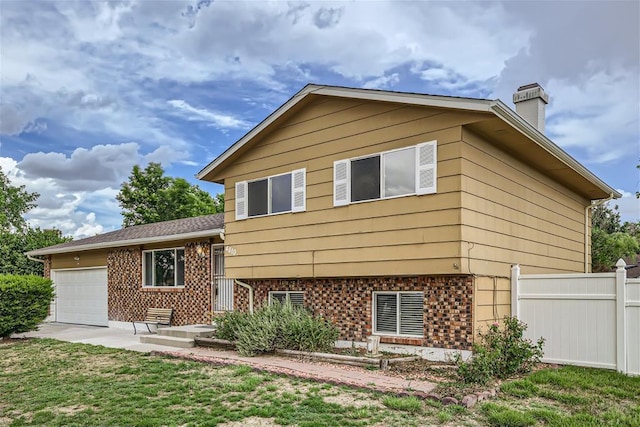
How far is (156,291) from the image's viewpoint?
1570cm

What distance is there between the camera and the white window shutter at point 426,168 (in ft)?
28.9

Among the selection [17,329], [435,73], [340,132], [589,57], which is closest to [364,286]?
[340,132]

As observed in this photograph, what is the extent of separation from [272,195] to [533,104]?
21.8ft

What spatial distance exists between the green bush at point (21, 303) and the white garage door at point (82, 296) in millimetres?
3125

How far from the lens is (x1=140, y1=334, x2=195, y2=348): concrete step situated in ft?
37.5

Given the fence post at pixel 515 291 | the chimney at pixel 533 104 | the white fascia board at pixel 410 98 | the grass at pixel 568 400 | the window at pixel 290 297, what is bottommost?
the grass at pixel 568 400

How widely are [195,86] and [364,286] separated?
11044 mm

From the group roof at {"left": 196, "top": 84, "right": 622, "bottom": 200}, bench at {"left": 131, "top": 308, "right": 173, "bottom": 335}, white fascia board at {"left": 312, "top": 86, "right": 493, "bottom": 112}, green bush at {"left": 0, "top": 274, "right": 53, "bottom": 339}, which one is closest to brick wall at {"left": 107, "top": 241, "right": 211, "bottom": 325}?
bench at {"left": 131, "top": 308, "right": 173, "bottom": 335}

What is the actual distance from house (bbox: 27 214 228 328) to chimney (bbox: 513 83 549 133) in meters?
8.22

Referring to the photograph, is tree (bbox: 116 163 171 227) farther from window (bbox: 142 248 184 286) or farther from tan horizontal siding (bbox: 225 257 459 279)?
tan horizontal siding (bbox: 225 257 459 279)

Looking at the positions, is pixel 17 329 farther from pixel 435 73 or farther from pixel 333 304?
pixel 435 73

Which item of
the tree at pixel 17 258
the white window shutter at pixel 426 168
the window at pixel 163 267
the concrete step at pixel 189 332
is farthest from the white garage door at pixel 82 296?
the white window shutter at pixel 426 168

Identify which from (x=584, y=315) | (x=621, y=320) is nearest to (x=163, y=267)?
(x=584, y=315)

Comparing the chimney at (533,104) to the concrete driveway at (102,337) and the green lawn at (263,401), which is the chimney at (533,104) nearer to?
the green lawn at (263,401)
